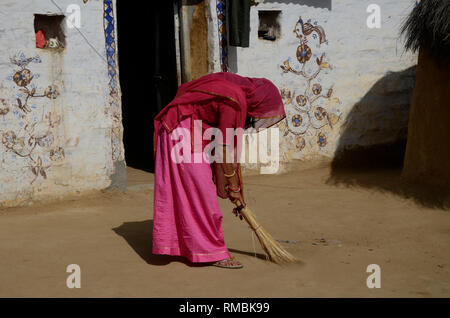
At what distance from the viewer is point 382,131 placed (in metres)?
8.13

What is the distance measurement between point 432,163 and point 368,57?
2.08 meters

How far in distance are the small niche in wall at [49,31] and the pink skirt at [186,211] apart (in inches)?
99.4

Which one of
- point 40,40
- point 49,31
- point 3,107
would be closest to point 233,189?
point 3,107

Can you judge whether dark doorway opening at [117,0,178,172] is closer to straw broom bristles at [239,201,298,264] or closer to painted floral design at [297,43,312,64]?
painted floral design at [297,43,312,64]

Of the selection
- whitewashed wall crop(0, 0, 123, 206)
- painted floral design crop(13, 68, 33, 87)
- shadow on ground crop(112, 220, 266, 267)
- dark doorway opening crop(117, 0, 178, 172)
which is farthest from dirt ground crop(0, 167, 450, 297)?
dark doorway opening crop(117, 0, 178, 172)

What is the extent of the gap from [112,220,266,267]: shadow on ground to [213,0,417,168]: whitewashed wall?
8.72ft

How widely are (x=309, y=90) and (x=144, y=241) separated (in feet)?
12.1

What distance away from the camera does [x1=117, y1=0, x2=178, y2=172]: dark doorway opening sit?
7.47m

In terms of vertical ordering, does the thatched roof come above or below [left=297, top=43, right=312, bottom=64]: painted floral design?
above

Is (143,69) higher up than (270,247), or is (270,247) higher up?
(143,69)

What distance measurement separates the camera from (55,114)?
5973 mm

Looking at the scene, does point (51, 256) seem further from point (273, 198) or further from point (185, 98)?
point (273, 198)

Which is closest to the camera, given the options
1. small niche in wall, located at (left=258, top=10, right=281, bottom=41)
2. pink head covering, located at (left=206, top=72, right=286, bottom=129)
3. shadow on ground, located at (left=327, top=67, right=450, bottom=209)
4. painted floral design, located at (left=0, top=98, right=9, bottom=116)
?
pink head covering, located at (left=206, top=72, right=286, bottom=129)

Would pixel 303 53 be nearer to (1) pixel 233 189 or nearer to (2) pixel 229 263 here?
(1) pixel 233 189
